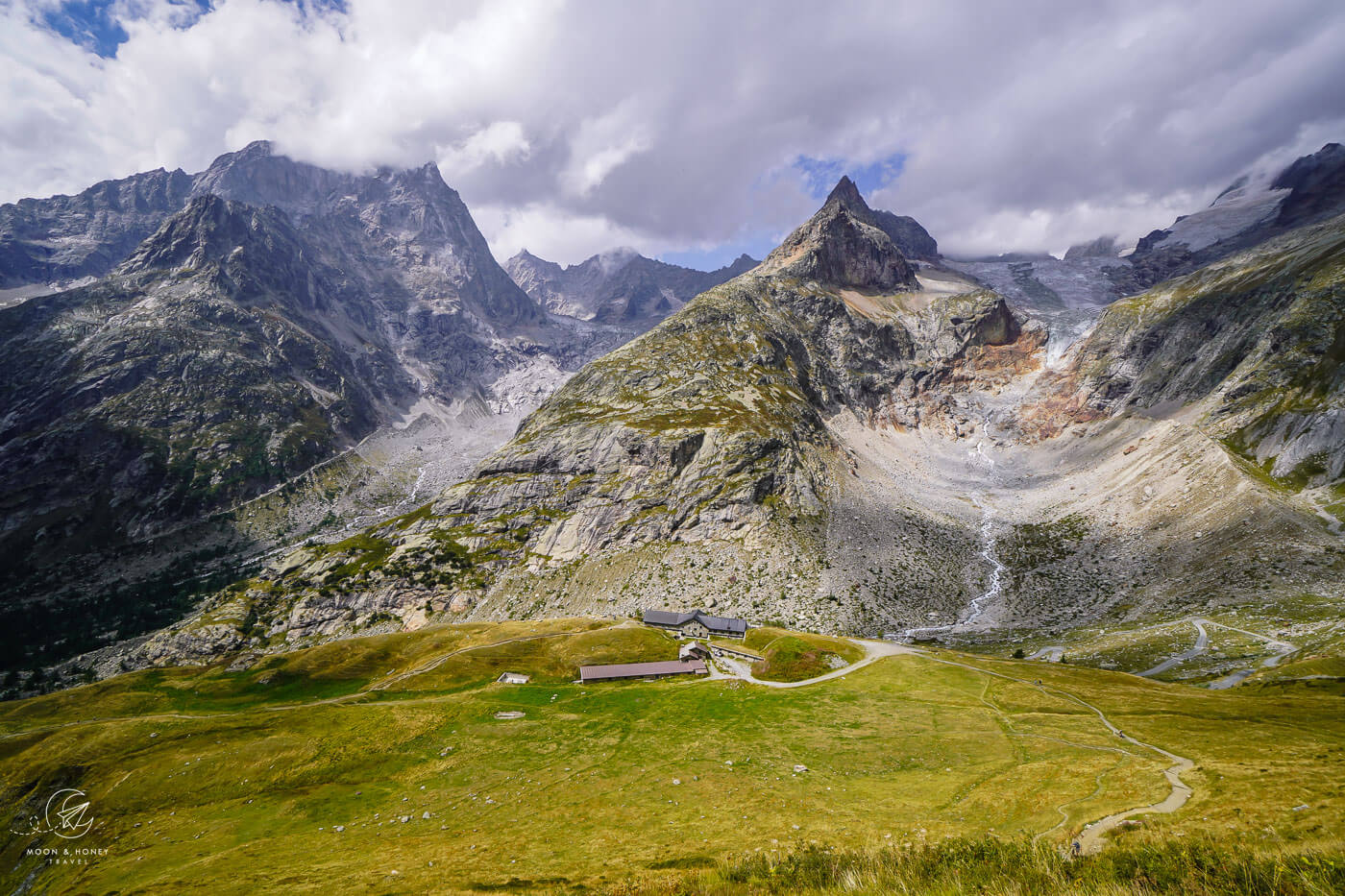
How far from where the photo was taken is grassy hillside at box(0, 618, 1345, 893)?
22188mm

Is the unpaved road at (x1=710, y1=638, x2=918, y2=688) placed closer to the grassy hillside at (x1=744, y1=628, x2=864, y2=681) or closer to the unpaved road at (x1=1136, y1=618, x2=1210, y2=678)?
the grassy hillside at (x1=744, y1=628, x2=864, y2=681)

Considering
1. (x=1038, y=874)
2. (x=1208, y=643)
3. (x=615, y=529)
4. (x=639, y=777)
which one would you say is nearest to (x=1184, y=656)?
(x=1208, y=643)

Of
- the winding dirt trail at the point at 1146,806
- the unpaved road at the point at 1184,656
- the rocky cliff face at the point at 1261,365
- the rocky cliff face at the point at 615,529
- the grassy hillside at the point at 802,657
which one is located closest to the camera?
the winding dirt trail at the point at 1146,806

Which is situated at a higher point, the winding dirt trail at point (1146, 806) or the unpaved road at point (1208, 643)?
the winding dirt trail at point (1146, 806)

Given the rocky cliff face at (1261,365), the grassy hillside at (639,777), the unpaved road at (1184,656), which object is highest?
the rocky cliff face at (1261,365)

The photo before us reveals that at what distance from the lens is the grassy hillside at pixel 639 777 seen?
22.2 metres

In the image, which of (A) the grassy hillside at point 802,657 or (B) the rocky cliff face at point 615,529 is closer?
(A) the grassy hillside at point 802,657

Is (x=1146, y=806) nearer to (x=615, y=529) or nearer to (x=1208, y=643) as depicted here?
(x=1208, y=643)

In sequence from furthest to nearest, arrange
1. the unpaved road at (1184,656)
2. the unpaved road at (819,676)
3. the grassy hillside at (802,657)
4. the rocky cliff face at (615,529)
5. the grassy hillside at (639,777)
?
the rocky cliff face at (615,529) → the unpaved road at (1184,656) → the grassy hillside at (802,657) → the unpaved road at (819,676) → the grassy hillside at (639,777)

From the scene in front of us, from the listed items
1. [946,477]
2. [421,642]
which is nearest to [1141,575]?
[946,477]

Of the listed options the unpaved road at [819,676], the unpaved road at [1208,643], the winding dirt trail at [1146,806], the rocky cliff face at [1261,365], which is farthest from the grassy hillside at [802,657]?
the rocky cliff face at [1261,365]

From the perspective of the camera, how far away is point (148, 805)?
3641 cm

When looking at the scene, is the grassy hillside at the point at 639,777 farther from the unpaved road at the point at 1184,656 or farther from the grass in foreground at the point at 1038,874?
the unpaved road at the point at 1184,656

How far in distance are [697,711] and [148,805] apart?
42842 mm
